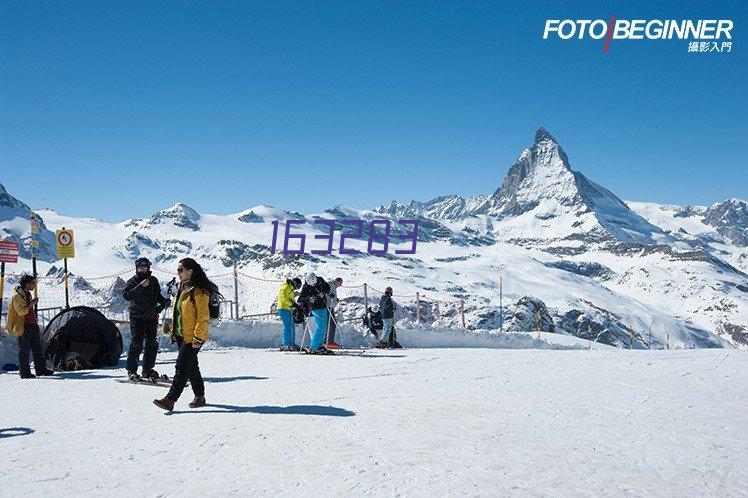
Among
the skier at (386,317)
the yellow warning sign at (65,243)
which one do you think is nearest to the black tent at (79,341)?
the yellow warning sign at (65,243)

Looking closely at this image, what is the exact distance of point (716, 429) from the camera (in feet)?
20.2

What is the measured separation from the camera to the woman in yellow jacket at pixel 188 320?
668 centimetres

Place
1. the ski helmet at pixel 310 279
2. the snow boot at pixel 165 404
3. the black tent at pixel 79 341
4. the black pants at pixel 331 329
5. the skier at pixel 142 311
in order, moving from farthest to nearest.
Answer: the black pants at pixel 331 329 < the ski helmet at pixel 310 279 < the black tent at pixel 79 341 < the skier at pixel 142 311 < the snow boot at pixel 165 404

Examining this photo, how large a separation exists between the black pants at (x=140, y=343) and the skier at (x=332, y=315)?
4.99 m

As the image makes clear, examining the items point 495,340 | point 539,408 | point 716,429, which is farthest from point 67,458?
point 495,340

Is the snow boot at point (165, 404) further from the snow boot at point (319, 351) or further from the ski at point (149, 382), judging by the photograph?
the snow boot at point (319, 351)

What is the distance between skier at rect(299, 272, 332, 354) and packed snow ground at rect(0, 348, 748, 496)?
3.04 m

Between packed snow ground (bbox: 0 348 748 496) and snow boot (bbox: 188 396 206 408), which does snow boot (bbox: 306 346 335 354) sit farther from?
snow boot (bbox: 188 396 206 408)

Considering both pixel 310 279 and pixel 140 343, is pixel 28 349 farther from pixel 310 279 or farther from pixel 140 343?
pixel 310 279

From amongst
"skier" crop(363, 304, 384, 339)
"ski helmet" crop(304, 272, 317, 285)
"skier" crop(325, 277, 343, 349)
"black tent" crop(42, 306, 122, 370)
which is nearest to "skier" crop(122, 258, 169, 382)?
"black tent" crop(42, 306, 122, 370)

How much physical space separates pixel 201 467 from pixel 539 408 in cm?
414

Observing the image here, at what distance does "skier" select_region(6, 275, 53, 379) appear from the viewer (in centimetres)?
955

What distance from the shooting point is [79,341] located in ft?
36.5

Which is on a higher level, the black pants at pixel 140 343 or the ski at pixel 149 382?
the black pants at pixel 140 343
